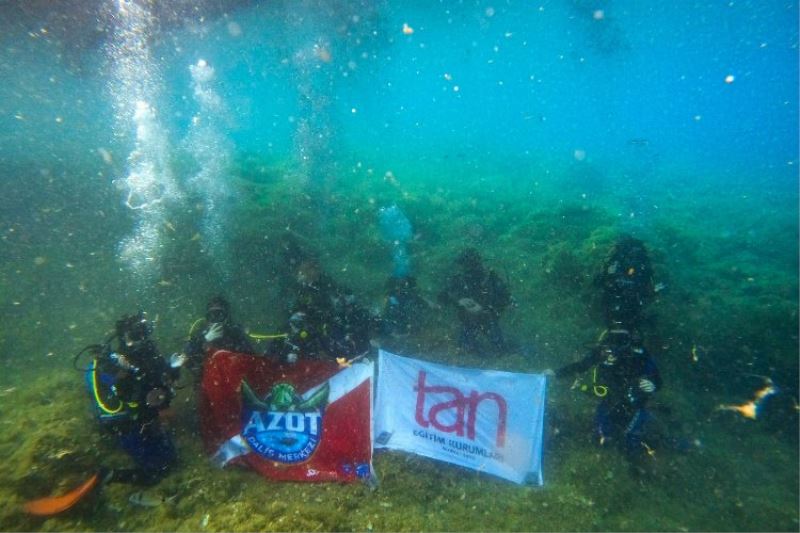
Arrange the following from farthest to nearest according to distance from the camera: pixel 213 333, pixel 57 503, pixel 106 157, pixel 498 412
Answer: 1. pixel 106 157
2. pixel 213 333
3. pixel 498 412
4. pixel 57 503

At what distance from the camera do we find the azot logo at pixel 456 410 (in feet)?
17.2

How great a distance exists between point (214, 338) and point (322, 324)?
5.12 feet

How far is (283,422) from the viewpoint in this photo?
16.6 ft

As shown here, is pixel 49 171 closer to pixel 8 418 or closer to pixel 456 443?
pixel 8 418

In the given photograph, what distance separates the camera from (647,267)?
6438mm

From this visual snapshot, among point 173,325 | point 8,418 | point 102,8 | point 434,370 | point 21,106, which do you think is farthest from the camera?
point 21,106

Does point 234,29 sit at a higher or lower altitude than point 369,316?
higher

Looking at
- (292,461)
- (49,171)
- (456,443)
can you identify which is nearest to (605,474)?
(456,443)

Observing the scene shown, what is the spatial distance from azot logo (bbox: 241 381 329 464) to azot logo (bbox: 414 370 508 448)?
134 cm

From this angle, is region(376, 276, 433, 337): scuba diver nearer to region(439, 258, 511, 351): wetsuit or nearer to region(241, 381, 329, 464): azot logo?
region(439, 258, 511, 351): wetsuit

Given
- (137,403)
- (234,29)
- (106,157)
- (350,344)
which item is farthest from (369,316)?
(234,29)

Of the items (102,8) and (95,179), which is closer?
(95,179)

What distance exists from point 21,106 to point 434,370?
139 ft

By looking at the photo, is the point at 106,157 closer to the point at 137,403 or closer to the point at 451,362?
the point at 137,403
